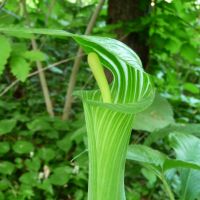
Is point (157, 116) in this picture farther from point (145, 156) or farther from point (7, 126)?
point (145, 156)

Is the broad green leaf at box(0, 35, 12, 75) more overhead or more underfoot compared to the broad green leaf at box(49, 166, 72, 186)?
more overhead

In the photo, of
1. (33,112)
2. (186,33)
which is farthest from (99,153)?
(33,112)

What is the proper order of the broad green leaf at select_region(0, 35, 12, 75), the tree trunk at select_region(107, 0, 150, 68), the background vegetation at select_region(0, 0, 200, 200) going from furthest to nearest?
the tree trunk at select_region(107, 0, 150, 68) < the background vegetation at select_region(0, 0, 200, 200) < the broad green leaf at select_region(0, 35, 12, 75)

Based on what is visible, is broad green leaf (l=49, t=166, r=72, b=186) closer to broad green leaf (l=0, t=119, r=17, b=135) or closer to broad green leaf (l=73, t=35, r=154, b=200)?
broad green leaf (l=0, t=119, r=17, b=135)

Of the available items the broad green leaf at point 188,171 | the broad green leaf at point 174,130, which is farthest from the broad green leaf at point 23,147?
the broad green leaf at point 188,171

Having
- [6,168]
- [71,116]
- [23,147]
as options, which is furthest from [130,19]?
[6,168]

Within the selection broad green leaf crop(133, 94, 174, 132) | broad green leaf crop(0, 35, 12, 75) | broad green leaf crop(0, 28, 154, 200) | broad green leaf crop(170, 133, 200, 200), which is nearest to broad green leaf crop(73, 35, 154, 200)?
broad green leaf crop(0, 28, 154, 200)

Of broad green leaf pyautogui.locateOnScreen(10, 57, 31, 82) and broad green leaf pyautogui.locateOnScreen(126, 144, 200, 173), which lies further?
broad green leaf pyautogui.locateOnScreen(10, 57, 31, 82)
